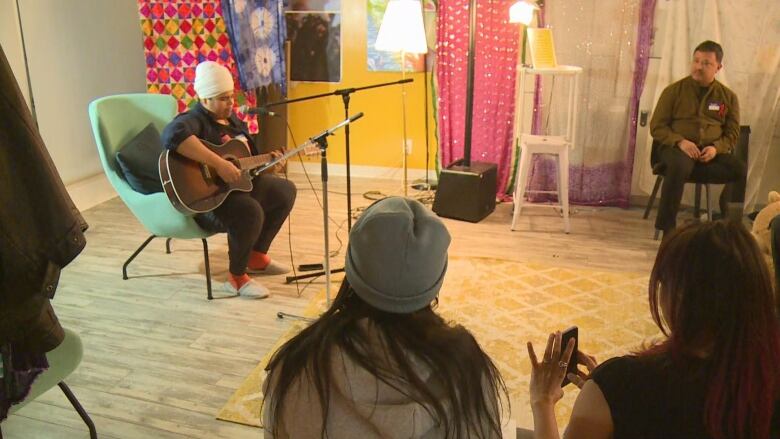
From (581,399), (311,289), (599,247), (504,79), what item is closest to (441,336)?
(581,399)

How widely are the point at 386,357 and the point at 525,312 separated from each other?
6.30 feet

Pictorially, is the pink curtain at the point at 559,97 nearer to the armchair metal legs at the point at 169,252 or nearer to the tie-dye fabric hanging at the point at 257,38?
the tie-dye fabric hanging at the point at 257,38

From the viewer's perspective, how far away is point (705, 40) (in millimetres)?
3887

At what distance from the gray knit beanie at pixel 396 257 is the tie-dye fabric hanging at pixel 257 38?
3641 millimetres

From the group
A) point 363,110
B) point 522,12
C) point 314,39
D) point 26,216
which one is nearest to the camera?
point 26,216

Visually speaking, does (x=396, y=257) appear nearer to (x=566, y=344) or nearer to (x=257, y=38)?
(x=566, y=344)

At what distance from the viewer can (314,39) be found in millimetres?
4773

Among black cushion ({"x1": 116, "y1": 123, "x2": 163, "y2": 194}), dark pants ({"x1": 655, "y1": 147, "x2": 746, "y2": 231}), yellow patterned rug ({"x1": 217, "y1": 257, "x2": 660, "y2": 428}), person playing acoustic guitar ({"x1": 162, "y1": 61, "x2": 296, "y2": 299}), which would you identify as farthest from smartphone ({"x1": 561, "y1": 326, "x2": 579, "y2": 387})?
dark pants ({"x1": 655, "y1": 147, "x2": 746, "y2": 231})

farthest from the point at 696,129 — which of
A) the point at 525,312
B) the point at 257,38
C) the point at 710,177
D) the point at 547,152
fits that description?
the point at 257,38

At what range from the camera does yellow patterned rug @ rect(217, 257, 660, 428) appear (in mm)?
2279

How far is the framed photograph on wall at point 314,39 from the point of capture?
185 inches

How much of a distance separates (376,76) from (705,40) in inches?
84.8

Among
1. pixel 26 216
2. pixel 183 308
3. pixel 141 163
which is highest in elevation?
pixel 26 216

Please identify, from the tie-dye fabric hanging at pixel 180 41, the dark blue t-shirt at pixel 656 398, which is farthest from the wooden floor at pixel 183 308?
the dark blue t-shirt at pixel 656 398
